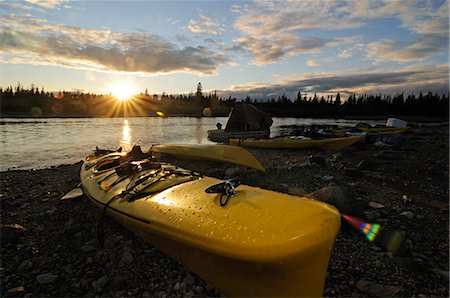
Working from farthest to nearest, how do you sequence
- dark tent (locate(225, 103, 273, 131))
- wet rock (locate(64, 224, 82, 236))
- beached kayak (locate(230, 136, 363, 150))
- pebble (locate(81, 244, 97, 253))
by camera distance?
dark tent (locate(225, 103, 273, 131)) → beached kayak (locate(230, 136, 363, 150)) → wet rock (locate(64, 224, 82, 236)) → pebble (locate(81, 244, 97, 253))

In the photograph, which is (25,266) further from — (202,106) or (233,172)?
(202,106)

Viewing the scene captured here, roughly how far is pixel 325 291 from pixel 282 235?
1.09 metres

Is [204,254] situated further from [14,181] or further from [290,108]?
[290,108]

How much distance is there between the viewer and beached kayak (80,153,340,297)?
2.76 metres

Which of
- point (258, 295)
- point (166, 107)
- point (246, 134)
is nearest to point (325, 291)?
point (258, 295)

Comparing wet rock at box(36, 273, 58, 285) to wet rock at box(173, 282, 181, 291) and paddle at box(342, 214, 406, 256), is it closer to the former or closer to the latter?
wet rock at box(173, 282, 181, 291)

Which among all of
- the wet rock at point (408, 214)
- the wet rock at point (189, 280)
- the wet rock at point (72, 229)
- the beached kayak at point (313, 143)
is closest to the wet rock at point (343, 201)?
the wet rock at point (408, 214)

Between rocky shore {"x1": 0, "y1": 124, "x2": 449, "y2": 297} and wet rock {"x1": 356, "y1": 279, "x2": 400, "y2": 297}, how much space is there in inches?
0.4

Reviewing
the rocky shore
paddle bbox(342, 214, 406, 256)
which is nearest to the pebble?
the rocky shore

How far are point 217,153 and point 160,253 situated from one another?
621cm

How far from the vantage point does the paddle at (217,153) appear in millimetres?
8945

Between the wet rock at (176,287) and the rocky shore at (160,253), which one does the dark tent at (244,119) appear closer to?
the rocky shore at (160,253)

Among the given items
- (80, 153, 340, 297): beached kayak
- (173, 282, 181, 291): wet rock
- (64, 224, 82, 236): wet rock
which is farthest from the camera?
(64, 224, 82, 236): wet rock

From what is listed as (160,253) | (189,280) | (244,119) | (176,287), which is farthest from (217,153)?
(244,119)
